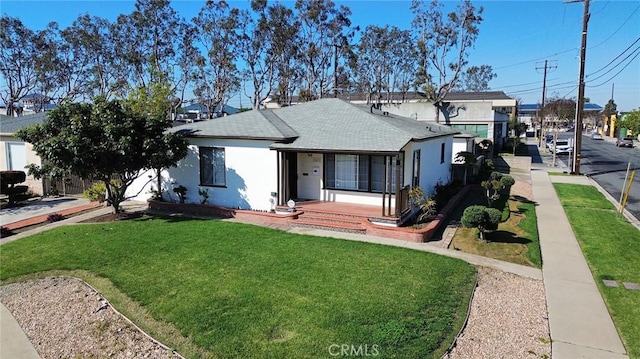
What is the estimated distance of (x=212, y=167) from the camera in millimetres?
15656

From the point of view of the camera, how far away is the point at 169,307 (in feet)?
24.6

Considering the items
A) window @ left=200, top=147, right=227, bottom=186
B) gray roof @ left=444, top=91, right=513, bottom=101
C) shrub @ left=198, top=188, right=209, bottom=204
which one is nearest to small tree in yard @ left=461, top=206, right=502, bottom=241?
window @ left=200, top=147, right=227, bottom=186

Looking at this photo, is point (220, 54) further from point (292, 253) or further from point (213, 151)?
point (292, 253)

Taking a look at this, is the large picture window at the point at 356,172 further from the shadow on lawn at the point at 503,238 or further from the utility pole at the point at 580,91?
the utility pole at the point at 580,91

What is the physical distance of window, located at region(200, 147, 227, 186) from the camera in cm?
1545

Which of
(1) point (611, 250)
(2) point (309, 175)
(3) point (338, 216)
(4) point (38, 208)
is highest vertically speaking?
(2) point (309, 175)

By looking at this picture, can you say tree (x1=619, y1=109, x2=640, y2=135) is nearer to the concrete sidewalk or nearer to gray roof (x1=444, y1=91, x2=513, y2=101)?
gray roof (x1=444, y1=91, x2=513, y2=101)

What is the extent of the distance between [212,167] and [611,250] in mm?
12935

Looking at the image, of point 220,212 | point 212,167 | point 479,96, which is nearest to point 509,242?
point 220,212

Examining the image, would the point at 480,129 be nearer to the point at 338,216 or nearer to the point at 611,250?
the point at 611,250

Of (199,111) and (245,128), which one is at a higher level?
(199,111)

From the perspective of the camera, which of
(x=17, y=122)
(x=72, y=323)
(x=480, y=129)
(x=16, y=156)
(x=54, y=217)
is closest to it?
(x=72, y=323)

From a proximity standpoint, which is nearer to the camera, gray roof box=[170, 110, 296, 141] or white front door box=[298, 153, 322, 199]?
gray roof box=[170, 110, 296, 141]

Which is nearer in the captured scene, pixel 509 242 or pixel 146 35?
pixel 509 242
